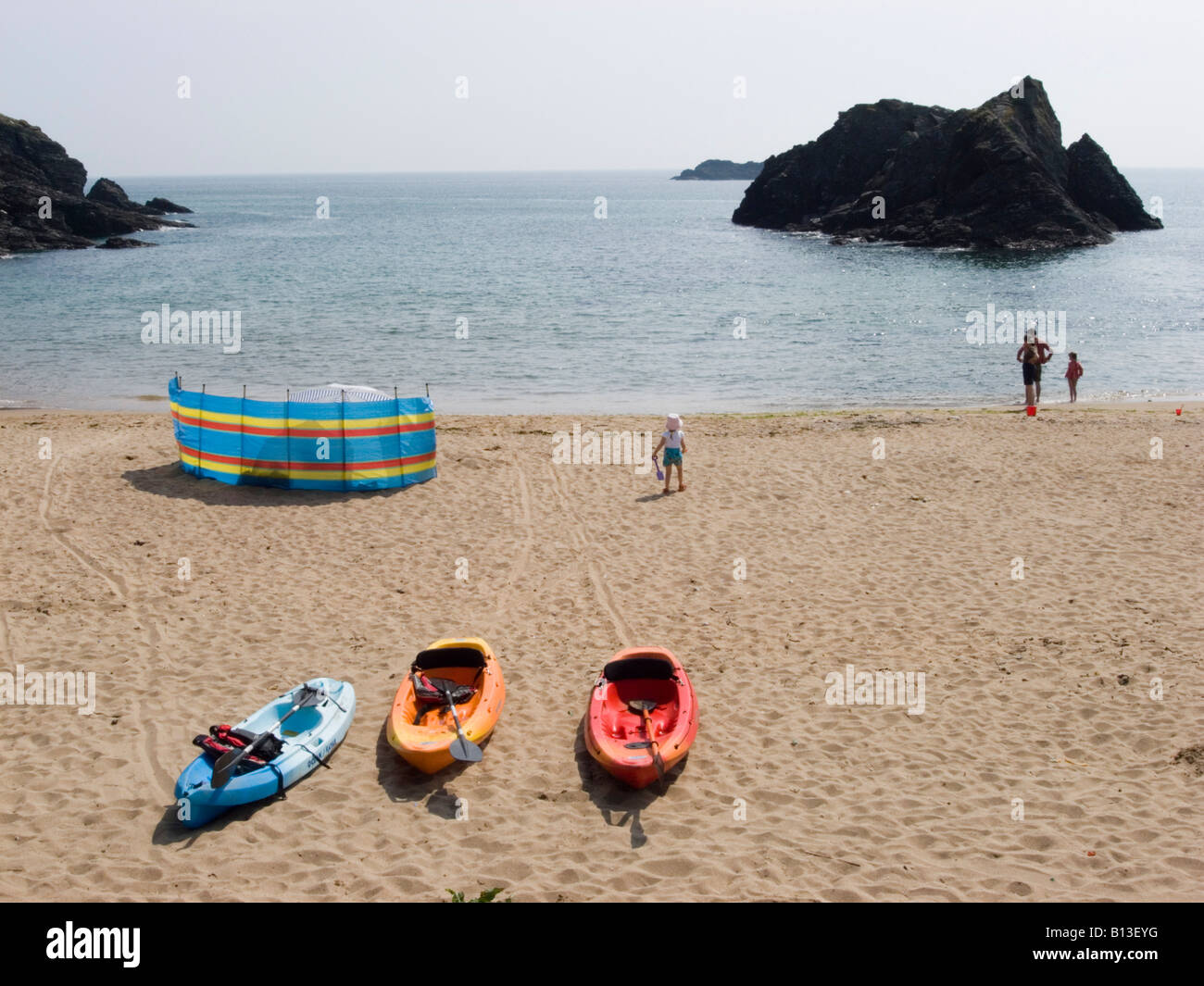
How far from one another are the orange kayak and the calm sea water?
17.4 metres

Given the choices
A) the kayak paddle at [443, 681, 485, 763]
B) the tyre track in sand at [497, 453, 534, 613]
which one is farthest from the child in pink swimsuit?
the kayak paddle at [443, 681, 485, 763]

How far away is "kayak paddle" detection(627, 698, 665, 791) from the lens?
8.16 meters

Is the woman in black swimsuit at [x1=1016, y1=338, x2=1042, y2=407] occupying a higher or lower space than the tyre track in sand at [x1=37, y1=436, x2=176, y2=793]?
higher

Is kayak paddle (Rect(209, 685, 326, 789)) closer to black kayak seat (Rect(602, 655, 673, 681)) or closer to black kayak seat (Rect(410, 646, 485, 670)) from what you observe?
black kayak seat (Rect(410, 646, 485, 670))

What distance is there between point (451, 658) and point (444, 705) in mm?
787

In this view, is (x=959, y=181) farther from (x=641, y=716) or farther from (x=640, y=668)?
(x=641, y=716)

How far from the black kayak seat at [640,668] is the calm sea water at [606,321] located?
17.4 m

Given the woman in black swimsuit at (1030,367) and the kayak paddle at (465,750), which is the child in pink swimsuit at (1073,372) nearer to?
the woman in black swimsuit at (1030,367)

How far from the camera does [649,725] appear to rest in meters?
8.59

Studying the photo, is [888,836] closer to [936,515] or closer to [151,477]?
[936,515]

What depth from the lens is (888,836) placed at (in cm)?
750

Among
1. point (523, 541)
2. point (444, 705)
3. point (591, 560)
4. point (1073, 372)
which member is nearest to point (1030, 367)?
point (1073, 372)

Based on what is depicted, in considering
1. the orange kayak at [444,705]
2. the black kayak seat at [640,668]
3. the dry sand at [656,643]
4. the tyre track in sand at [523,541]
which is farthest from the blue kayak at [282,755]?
the tyre track in sand at [523,541]
